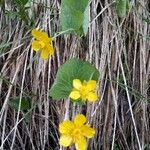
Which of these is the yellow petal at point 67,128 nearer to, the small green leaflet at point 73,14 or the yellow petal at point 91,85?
the yellow petal at point 91,85

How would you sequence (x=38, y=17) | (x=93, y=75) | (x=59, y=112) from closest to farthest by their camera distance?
(x=93, y=75) < (x=59, y=112) < (x=38, y=17)

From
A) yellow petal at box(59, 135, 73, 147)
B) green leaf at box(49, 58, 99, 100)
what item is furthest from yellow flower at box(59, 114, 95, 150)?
green leaf at box(49, 58, 99, 100)

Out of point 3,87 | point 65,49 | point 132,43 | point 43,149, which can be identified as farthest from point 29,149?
point 132,43

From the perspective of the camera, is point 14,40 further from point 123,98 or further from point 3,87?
point 123,98

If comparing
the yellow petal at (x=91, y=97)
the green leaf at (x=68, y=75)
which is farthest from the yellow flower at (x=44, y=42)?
the yellow petal at (x=91, y=97)

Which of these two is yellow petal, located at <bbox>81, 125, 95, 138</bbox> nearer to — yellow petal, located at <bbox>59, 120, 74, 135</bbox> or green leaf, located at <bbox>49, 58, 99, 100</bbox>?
yellow petal, located at <bbox>59, 120, 74, 135</bbox>
